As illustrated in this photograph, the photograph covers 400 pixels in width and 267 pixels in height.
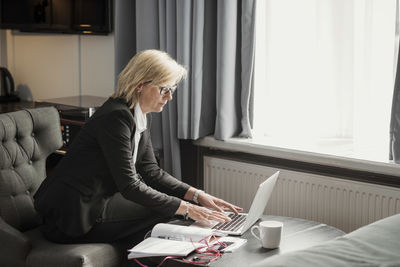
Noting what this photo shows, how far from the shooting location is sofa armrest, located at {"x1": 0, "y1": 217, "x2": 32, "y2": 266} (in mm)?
2078

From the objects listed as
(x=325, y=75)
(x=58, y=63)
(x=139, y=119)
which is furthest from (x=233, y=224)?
(x=58, y=63)

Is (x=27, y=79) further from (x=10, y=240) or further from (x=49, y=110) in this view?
(x=10, y=240)

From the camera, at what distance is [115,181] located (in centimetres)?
216

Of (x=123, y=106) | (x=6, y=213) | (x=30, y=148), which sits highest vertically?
(x=123, y=106)

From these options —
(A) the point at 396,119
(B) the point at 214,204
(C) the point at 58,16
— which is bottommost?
(B) the point at 214,204

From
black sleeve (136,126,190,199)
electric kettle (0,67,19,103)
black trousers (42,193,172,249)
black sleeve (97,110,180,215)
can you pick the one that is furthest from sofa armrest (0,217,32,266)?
electric kettle (0,67,19,103)

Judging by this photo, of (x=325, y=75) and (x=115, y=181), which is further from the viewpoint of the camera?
(x=325, y=75)

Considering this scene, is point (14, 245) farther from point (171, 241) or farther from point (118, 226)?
point (171, 241)

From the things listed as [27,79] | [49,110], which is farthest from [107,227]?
[27,79]

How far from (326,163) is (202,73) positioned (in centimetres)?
76

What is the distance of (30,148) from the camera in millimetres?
2348

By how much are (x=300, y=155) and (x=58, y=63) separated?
1790mm

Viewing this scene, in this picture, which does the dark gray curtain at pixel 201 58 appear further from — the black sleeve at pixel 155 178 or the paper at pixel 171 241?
the paper at pixel 171 241

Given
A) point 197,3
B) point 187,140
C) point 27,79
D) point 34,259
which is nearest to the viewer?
point 34,259
